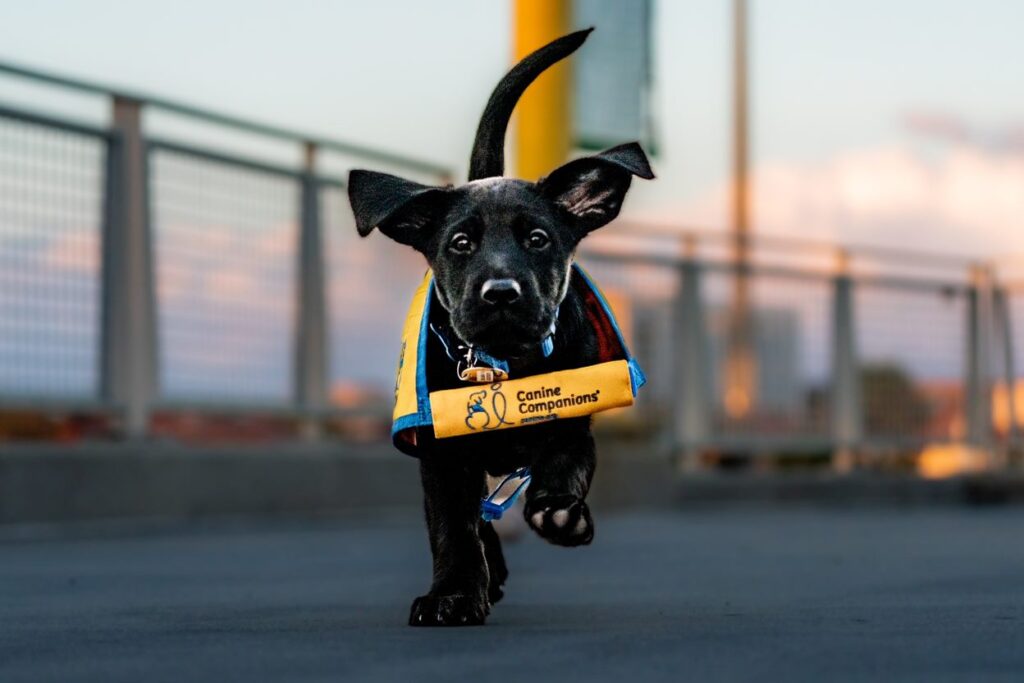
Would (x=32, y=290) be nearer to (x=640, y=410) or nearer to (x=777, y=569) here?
(x=777, y=569)

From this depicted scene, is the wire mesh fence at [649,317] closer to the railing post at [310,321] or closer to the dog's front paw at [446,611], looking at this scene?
the railing post at [310,321]

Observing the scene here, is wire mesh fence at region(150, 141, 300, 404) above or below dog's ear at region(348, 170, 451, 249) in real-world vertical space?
above

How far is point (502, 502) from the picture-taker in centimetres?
557

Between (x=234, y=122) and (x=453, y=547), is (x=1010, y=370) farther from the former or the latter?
(x=453, y=547)

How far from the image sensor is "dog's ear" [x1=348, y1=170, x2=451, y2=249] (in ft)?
17.8

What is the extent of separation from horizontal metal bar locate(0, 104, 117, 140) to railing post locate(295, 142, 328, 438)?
71.7 inches

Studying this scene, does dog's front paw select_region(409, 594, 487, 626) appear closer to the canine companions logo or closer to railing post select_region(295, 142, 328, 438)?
the canine companions logo

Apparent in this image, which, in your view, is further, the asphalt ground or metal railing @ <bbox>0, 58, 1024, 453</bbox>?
metal railing @ <bbox>0, 58, 1024, 453</bbox>

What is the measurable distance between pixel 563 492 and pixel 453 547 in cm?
44

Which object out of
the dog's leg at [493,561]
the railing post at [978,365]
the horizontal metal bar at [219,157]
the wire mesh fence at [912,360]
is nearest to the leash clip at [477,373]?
the dog's leg at [493,561]

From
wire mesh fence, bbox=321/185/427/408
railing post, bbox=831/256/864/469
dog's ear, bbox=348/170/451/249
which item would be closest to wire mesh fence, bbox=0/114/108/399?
wire mesh fence, bbox=321/185/427/408

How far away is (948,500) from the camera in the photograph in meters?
18.1

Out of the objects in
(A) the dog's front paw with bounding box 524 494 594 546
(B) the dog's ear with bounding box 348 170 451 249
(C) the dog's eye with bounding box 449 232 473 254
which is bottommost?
(A) the dog's front paw with bounding box 524 494 594 546

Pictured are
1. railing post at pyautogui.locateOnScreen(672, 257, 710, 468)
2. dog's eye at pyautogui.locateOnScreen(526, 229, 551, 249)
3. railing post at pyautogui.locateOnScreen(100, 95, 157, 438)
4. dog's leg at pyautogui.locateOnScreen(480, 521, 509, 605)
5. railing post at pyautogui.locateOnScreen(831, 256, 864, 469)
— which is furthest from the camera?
railing post at pyautogui.locateOnScreen(831, 256, 864, 469)
